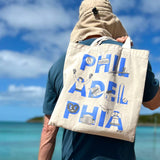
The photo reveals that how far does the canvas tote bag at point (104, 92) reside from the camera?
53.1 inches

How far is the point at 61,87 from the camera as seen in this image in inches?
63.9

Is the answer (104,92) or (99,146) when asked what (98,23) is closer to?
(104,92)

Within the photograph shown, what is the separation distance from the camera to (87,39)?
1.65 metres

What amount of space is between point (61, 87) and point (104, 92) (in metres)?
0.34

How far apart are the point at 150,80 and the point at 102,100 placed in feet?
1.02

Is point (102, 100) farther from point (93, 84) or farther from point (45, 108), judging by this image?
point (45, 108)

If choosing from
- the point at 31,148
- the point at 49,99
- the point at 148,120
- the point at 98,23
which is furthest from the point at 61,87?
the point at 148,120

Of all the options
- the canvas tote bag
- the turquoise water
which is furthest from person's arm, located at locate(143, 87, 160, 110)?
the turquoise water

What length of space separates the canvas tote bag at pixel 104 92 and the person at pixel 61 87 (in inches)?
4.0

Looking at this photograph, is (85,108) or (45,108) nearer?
(85,108)

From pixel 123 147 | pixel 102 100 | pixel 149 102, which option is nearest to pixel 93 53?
pixel 102 100

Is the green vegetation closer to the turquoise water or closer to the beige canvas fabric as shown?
the turquoise water

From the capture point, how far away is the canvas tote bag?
1.35 meters

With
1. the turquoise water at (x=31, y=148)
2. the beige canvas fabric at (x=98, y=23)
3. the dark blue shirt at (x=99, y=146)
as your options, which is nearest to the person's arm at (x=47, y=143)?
the dark blue shirt at (x=99, y=146)
